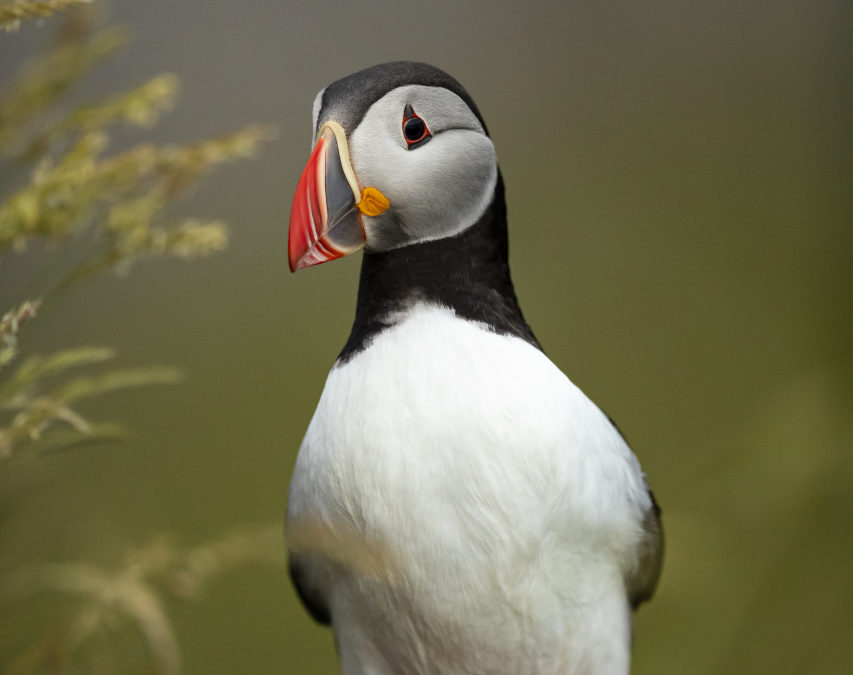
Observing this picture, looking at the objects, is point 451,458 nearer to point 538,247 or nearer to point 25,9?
point 25,9

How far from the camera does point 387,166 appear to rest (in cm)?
75

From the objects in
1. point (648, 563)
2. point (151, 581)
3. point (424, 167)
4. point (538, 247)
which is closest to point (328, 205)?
point (424, 167)

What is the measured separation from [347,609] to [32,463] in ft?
1.12

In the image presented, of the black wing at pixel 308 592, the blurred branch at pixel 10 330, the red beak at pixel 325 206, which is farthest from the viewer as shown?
the black wing at pixel 308 592

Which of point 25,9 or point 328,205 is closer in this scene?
point 25,9

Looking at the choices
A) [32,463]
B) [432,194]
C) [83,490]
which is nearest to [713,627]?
[432,194]

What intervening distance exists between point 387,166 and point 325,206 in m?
0.07

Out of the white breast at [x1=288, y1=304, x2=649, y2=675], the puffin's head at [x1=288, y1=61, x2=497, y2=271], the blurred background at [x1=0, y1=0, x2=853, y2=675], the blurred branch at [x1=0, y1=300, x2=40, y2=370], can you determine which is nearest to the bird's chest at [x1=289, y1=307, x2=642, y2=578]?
the white breast at [x1=288, y1=304, x2=649, y2=675]

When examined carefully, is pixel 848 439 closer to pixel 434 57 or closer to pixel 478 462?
pixel 478 462

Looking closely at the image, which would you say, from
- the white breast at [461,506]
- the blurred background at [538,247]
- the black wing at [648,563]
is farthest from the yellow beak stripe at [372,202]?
the blurred background at [538,247]

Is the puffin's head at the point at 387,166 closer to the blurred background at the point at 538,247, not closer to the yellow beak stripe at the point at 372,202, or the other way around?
the yellow beak stripe at the point at 372,202

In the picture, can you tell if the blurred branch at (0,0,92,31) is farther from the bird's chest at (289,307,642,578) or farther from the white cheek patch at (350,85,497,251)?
the bird's chest at (289,307,642,578)

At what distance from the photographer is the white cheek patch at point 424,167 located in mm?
756

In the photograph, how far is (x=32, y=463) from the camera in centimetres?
68
